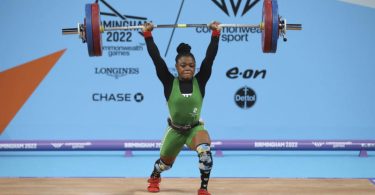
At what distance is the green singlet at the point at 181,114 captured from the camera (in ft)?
14.6

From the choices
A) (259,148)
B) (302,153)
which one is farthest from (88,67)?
(302,153)

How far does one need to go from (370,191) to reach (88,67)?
412 centimetres

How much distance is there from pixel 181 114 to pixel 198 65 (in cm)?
293

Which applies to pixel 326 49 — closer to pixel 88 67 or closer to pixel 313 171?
pixel 313 171

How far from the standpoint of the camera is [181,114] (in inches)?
176

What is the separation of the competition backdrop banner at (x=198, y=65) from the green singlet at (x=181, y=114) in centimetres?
279

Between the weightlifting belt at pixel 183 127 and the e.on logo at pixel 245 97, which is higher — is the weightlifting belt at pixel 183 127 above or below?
below

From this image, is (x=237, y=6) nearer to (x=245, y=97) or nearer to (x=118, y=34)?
(x=245, y=97)

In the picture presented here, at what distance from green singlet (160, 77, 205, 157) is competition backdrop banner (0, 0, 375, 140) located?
9.16 feet

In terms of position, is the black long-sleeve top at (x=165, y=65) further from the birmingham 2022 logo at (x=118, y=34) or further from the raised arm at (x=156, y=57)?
the birmingham 2022 logo at (x=118, y=34)

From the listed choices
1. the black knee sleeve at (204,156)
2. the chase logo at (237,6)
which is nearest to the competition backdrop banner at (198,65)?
the chase logo at (237,6)

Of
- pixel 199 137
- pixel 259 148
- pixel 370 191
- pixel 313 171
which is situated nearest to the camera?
pixel 199 137

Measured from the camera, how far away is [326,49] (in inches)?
290

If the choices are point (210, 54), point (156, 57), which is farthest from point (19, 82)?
point (210, 54)
